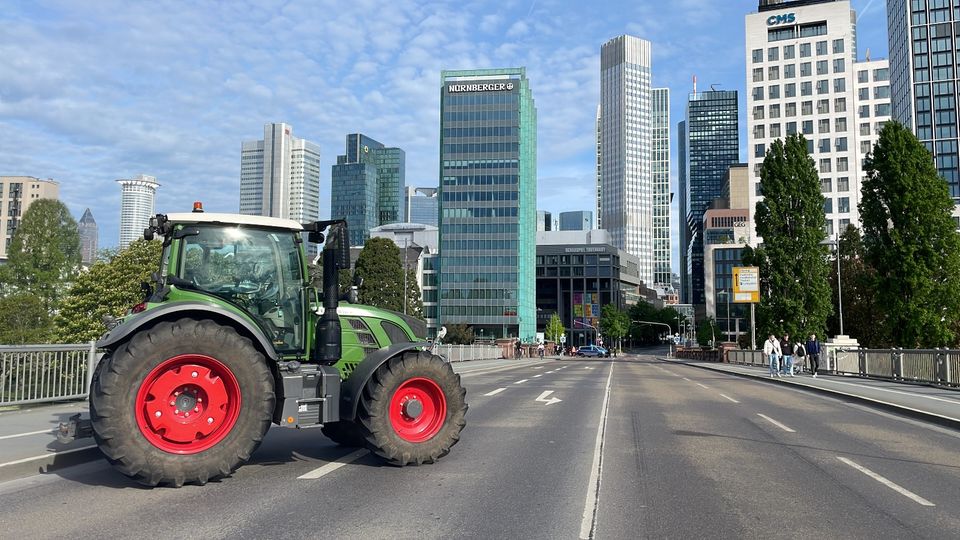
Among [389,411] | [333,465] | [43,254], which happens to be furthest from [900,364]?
[43,254]

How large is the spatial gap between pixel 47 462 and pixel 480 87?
114190 mm

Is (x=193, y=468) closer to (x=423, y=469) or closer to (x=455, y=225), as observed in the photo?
(x=423, y=469)

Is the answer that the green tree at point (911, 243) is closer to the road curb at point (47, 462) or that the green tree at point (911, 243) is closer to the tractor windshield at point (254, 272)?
the tractor windshield at point (254, 272)

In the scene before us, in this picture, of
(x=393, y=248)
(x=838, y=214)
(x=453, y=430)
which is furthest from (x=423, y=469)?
(x=838, y=214)

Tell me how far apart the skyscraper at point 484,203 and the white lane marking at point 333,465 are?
106 meters

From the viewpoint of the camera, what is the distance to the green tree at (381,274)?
6819 cm

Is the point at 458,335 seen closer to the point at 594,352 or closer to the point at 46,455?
the point at 594,352

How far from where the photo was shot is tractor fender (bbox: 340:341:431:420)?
705 centimetres

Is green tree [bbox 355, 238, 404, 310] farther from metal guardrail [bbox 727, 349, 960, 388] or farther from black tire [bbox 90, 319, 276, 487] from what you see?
black tire [bbox 90, 319, 276, 487]

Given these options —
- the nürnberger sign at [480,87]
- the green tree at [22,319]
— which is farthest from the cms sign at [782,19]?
the green tree at [22,319]

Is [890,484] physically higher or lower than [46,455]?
lower

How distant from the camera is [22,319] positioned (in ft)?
182

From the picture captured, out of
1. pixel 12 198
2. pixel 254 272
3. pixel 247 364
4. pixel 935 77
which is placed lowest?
pixel 247 364

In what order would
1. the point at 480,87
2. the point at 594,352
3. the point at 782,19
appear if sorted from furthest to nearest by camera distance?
the point at 480,87 → the point at 782,19 → the point at 594,352
